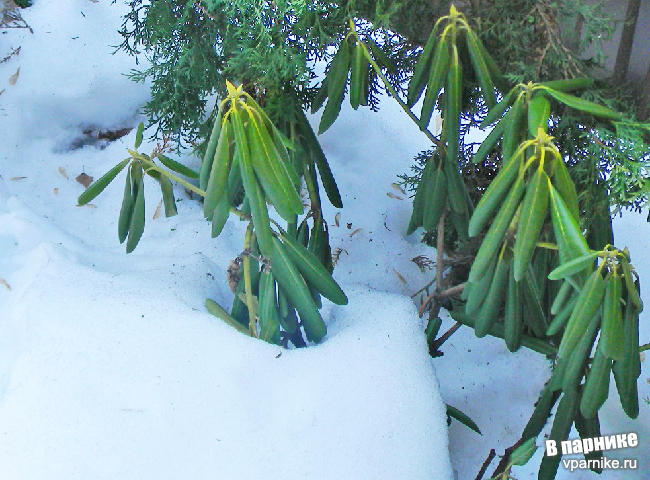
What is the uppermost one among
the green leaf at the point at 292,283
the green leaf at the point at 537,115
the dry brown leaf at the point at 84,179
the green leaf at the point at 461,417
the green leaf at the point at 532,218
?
the dry brown leaf at the point at 84,179

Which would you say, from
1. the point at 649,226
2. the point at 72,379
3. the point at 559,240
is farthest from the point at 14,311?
the point at 649,226

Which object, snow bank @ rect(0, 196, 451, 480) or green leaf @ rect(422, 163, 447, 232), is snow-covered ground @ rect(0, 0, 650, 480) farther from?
green leaf @ rect(422, 163, 447, 232)

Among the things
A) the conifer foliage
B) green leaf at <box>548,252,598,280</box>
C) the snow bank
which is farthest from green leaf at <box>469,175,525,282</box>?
the snow bank

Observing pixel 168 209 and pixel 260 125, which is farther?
pixel 168 209

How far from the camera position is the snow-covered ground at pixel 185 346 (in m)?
0.79

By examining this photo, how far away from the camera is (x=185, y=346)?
0.88 metres

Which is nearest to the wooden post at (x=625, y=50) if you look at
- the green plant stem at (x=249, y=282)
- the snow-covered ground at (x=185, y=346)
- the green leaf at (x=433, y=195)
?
the snow-covered ground at (x=185, y=346)

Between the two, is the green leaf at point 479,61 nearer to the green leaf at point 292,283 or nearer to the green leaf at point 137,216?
the green leaf at point 292,283

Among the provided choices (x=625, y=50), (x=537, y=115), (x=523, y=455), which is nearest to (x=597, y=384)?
(x=523, y=455)

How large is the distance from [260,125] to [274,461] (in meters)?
0.42

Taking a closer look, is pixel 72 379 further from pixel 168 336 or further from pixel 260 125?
pixel 260 125

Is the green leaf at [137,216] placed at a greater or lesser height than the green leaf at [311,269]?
greater

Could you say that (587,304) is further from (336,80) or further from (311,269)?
(336,80)

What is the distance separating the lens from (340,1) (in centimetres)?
102
